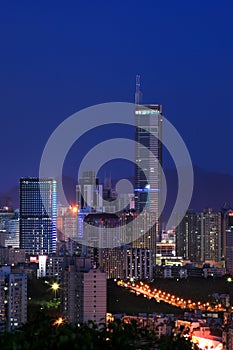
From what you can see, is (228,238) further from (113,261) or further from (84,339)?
(84,339)

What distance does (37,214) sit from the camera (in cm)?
1919

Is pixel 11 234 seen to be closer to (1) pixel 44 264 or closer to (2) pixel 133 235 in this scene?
(2) pixel 133 235

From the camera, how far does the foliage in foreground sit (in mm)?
3709

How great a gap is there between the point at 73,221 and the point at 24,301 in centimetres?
923

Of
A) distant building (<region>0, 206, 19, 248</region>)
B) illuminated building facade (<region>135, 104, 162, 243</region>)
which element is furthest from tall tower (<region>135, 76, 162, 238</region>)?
distant building (<region>0, 206, 19, 248</region>)

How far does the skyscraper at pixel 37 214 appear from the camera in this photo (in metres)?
18.3

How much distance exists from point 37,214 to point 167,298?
653cm

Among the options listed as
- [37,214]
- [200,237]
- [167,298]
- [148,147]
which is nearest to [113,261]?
[167,298]

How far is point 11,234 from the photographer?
18906 millimetres

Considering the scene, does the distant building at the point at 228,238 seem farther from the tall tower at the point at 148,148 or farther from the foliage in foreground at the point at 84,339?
the foliage in foreground at the point at 84,339

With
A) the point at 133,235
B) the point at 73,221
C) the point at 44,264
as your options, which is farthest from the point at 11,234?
the point at 44,264

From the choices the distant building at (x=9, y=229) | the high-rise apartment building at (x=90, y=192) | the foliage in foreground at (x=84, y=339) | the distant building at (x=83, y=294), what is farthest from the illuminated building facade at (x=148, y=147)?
the foliage in foreground at (x=84, y=339)

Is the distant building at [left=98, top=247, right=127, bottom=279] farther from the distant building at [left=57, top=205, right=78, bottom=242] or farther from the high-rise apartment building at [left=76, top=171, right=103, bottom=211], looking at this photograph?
the high-rise apartment building at [left=76, top=171, right=103, bottom=211]

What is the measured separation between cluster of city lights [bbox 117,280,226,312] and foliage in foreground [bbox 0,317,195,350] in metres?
7.71
